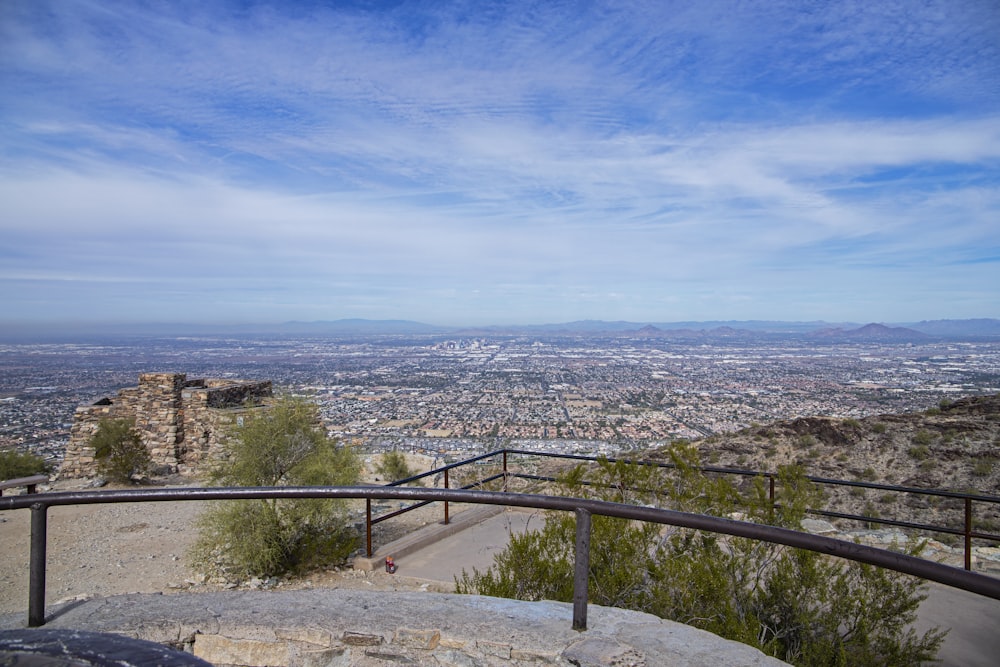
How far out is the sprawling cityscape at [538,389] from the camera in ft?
85.9

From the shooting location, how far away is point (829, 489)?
1199 centimetres

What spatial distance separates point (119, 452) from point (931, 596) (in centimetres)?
1490

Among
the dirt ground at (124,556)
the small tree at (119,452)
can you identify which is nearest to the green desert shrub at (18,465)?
the small tree at (119,452)

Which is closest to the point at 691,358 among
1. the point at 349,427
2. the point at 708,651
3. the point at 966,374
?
the point at 966,374

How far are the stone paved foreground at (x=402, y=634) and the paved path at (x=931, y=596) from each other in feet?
7.60

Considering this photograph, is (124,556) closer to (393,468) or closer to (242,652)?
(393,468)

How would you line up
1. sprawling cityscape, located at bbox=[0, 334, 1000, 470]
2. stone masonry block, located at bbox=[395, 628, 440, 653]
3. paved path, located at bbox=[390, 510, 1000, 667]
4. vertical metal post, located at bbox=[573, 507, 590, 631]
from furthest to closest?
sprawling cityscape, located at bbox=[0, 334, 1000, 470] → paved path, located at bbox=[390, 510, 1000, 667] → stone masonry block, located at bbox=[395, 628, 440, 653] → vertical metal post, located at bbox=[573, 507, 590, 631]

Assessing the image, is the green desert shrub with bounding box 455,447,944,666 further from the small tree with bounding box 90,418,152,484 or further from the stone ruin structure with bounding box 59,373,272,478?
the stone ruin structure with bounding box 59,373,272,478

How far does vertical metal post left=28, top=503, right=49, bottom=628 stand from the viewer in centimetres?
269

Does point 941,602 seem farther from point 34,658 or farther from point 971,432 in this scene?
point 971,432

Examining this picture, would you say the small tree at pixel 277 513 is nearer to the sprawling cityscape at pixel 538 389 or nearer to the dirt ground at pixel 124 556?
the dirt ground at pixel 124 556

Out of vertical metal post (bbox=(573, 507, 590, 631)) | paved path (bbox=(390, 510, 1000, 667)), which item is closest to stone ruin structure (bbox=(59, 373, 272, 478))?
paved path (bbox=(390, 510, 1000, 667))

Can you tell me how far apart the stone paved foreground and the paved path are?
2.32m

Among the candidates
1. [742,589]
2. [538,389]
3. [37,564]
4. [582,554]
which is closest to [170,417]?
[37,564]
